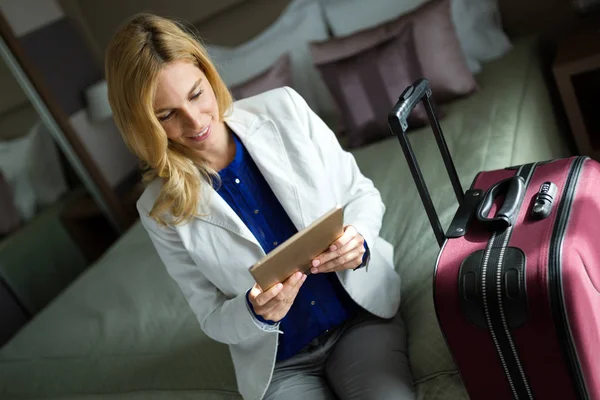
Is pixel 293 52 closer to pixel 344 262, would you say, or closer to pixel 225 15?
pixel 225 15

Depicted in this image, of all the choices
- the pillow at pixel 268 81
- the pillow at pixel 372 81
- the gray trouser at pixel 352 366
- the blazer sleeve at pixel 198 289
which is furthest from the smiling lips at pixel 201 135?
the pillow at pixel 268 81

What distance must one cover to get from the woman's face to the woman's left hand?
0.35 meters

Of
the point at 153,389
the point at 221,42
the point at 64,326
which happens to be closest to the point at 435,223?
the point at 153,389

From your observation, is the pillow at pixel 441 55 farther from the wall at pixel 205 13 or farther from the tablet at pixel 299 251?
the tablet at pixel 299 251

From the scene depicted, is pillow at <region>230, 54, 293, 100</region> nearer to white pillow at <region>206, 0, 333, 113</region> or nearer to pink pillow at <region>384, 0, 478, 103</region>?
white pillow at <region>206, 0, 333, 113</region>

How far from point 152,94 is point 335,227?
425 millimetres

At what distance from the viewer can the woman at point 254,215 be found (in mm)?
1162

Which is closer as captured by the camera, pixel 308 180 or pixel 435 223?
pixel 435 223

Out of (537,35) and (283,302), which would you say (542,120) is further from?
(283,302)

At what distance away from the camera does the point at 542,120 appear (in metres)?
1.88

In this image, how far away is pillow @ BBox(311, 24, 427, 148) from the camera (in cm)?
203

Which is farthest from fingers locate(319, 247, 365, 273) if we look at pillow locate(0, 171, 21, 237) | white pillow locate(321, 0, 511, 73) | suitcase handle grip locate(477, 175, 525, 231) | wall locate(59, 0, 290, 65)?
pillow locate(0, 171, 21, 237)

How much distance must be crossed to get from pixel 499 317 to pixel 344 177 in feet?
1.75

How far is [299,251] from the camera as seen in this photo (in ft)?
3.39
